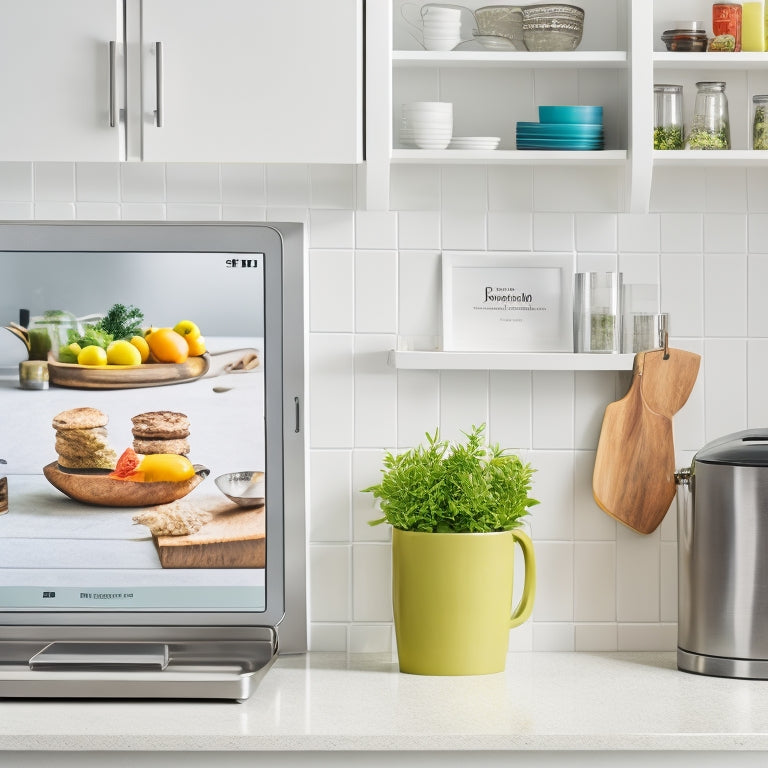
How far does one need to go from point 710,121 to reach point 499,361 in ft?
→ 1.78

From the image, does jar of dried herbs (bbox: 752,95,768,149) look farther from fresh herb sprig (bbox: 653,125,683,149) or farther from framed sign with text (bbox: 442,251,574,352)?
framed sign with text (bbox: 442,251,574,352)

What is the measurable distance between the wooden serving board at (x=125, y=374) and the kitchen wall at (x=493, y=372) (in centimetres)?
22

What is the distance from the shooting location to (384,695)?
1521mm

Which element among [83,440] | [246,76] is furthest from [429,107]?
[83,440]

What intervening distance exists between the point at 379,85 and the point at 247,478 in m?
0.72

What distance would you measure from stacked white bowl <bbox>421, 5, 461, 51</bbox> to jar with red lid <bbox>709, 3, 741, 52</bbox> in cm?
44

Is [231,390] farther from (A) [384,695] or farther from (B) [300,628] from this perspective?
(A) [384,695]

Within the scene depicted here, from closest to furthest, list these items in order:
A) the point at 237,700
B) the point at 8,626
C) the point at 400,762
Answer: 1. the point at 400,762
2. the point at 237,700
3. the point at 8,626

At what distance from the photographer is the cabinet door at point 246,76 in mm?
1549

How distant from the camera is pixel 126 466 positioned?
176 cm

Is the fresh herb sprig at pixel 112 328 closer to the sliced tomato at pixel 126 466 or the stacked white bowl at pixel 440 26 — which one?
the sliced tomato at pixel 126 466


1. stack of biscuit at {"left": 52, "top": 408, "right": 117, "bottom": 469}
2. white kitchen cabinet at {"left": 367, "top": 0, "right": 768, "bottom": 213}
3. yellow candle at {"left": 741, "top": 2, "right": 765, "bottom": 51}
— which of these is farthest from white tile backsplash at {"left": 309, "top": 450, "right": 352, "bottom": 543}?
yellow candle at {"left": 741, "top": 2, "right": 765, "bottom": 51}

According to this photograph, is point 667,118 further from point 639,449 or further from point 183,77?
point 183,77

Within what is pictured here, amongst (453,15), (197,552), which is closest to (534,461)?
(197,552)
